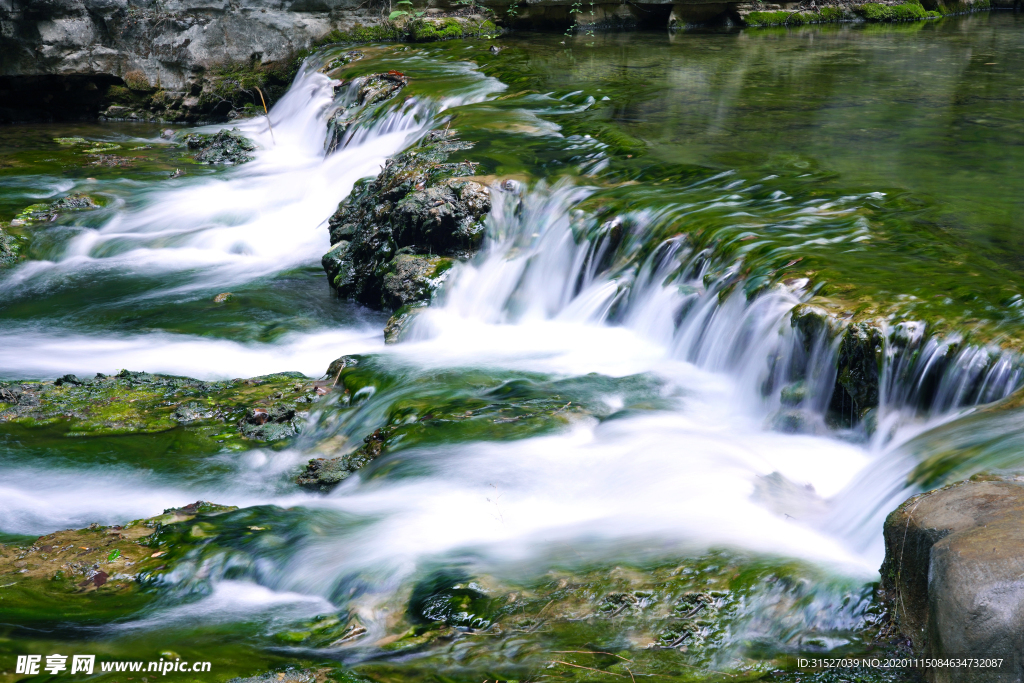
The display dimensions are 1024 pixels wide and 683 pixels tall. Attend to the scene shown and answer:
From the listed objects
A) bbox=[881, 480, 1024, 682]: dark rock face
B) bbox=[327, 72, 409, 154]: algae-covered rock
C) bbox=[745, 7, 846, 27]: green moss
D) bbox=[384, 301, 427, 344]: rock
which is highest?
bbox=[745, 7, 846, 27]: green moss

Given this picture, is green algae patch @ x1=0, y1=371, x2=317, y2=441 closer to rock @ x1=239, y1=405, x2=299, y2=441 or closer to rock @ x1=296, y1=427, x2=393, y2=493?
rock @ x1=239, y1=405, x2=299, y2=441

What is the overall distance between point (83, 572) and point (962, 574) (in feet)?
11.2

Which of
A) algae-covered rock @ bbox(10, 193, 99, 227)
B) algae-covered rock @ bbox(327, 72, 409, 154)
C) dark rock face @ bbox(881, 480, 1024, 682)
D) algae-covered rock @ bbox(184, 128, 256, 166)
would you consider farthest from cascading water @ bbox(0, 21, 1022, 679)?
algae-covered rock @ bbox(184, 128, 256, 166)

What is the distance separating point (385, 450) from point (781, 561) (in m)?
2.28

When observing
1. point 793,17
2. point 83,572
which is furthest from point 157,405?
point 793,17

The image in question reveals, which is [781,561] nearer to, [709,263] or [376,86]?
[709,263]

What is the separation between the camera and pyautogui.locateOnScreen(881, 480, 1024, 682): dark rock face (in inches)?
92.8

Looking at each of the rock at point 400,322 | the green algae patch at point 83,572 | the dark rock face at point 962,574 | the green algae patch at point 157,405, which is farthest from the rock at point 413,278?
the dark rock face at point 962,574

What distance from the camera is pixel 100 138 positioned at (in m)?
13.2

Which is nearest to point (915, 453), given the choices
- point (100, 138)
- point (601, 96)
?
point (601, 96)

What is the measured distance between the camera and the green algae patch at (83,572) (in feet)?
11.4

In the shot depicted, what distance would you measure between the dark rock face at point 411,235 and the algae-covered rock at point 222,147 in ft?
15.8

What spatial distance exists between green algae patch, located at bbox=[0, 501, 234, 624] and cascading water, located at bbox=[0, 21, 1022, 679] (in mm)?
139

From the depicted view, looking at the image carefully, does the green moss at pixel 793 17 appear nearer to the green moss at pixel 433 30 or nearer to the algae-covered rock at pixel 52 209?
the green moss at pixel 433 30
